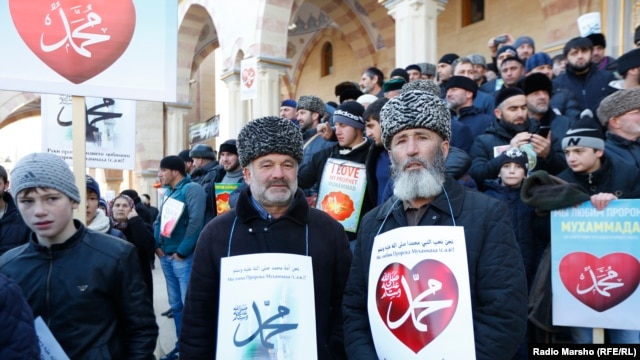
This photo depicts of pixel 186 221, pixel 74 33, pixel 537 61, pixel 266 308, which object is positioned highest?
pixel 537 61

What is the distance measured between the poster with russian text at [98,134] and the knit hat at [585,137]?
4.40 meters

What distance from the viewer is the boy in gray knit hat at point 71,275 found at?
201 cm

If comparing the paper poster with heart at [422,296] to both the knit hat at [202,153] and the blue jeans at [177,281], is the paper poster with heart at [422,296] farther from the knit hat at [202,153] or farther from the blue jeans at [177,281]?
the knit hat at [202,153]

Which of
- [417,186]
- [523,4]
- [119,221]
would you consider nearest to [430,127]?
[417,186]

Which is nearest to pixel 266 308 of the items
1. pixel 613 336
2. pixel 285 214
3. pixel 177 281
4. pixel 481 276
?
pixel 285 214

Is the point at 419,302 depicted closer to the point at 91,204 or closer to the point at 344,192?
the point at 344,192

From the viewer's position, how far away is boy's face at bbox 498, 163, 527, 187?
3.50m

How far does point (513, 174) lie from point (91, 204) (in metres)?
3.29

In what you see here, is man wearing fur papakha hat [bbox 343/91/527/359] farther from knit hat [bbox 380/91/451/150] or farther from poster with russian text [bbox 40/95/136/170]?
poster with russian text [bbox 40/95/136/170]

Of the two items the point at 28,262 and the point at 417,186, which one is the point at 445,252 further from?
the point at 28,262

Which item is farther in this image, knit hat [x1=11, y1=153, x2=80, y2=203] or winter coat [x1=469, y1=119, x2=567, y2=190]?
→ winter coat [x1=469, y1=119, x2=567, y2=190]

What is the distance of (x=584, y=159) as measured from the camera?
3.27 metres

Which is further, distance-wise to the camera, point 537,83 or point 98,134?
point 98,134

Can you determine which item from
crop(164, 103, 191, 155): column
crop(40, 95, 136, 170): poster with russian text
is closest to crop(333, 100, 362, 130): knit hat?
crop(40, 95, 136, 170): poster with russian text
